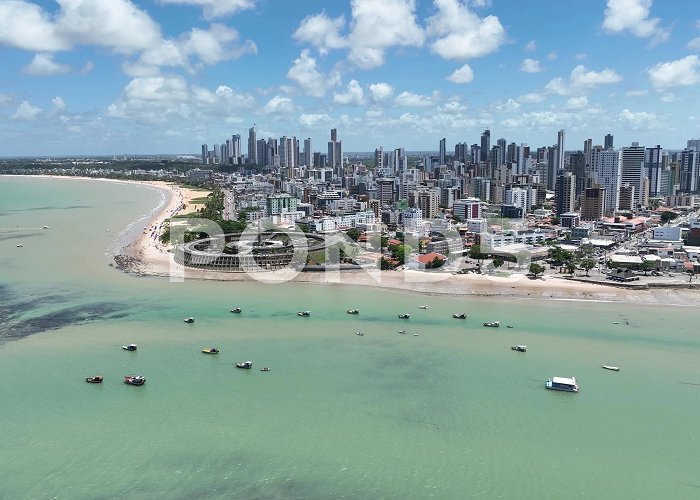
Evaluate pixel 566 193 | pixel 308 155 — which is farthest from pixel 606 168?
pixel 308 155

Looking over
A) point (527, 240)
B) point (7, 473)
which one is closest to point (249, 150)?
point (527, 240)

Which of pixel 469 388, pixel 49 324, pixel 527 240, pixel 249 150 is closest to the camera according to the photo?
pixel 469 388

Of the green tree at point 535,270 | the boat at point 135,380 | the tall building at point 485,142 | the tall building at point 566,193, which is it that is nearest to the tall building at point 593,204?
the tall building at point 566,193

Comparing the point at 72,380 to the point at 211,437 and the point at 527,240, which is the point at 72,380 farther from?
the point at 527,240

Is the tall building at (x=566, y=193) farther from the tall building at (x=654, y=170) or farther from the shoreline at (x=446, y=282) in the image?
the shoreline at (x=446, y=282)

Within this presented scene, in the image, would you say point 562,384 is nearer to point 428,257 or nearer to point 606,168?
point 428,257

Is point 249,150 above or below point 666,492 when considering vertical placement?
above
